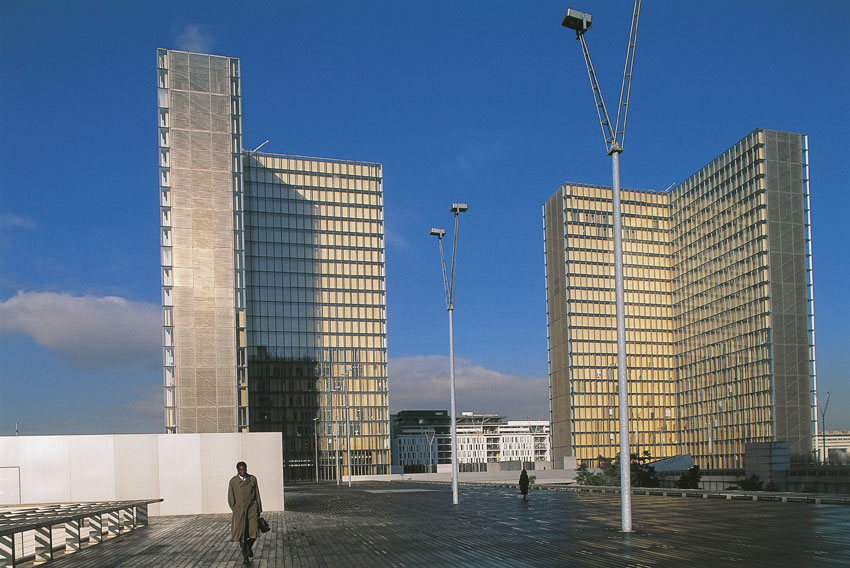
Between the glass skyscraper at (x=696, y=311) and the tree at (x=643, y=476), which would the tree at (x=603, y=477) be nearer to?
the tree at (x=643, y=476)

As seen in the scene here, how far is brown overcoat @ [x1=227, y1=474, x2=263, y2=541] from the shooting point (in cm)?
1508

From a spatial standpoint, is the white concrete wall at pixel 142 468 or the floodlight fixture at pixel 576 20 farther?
the white concrete wall at pixel 142 468

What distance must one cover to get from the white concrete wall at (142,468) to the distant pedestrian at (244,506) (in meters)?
16.3

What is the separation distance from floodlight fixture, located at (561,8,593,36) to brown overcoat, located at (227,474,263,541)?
1312 cm

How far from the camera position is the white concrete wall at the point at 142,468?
95.3ft

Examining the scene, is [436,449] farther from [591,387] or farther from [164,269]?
[164,269]

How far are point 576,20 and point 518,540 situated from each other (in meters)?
12.8

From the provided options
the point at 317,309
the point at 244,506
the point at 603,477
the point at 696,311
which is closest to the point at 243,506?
the point at 244,506

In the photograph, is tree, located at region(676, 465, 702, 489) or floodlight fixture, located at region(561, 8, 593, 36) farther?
tree, located at region(676, 465, 702, 489)

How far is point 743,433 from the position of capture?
4082 inches

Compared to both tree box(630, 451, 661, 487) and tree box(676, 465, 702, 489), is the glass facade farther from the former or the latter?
tree box(676, 465, 702, 489)

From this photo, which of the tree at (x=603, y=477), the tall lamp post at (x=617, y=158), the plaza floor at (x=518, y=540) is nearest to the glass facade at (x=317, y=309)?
the tree at (x=603, y=477)

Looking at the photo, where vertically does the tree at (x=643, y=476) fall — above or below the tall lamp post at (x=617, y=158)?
below

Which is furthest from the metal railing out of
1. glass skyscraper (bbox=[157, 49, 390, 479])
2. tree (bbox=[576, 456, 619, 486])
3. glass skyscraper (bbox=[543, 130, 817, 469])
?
glass skyscraper (bbox=[543, 130, 817, 469])
